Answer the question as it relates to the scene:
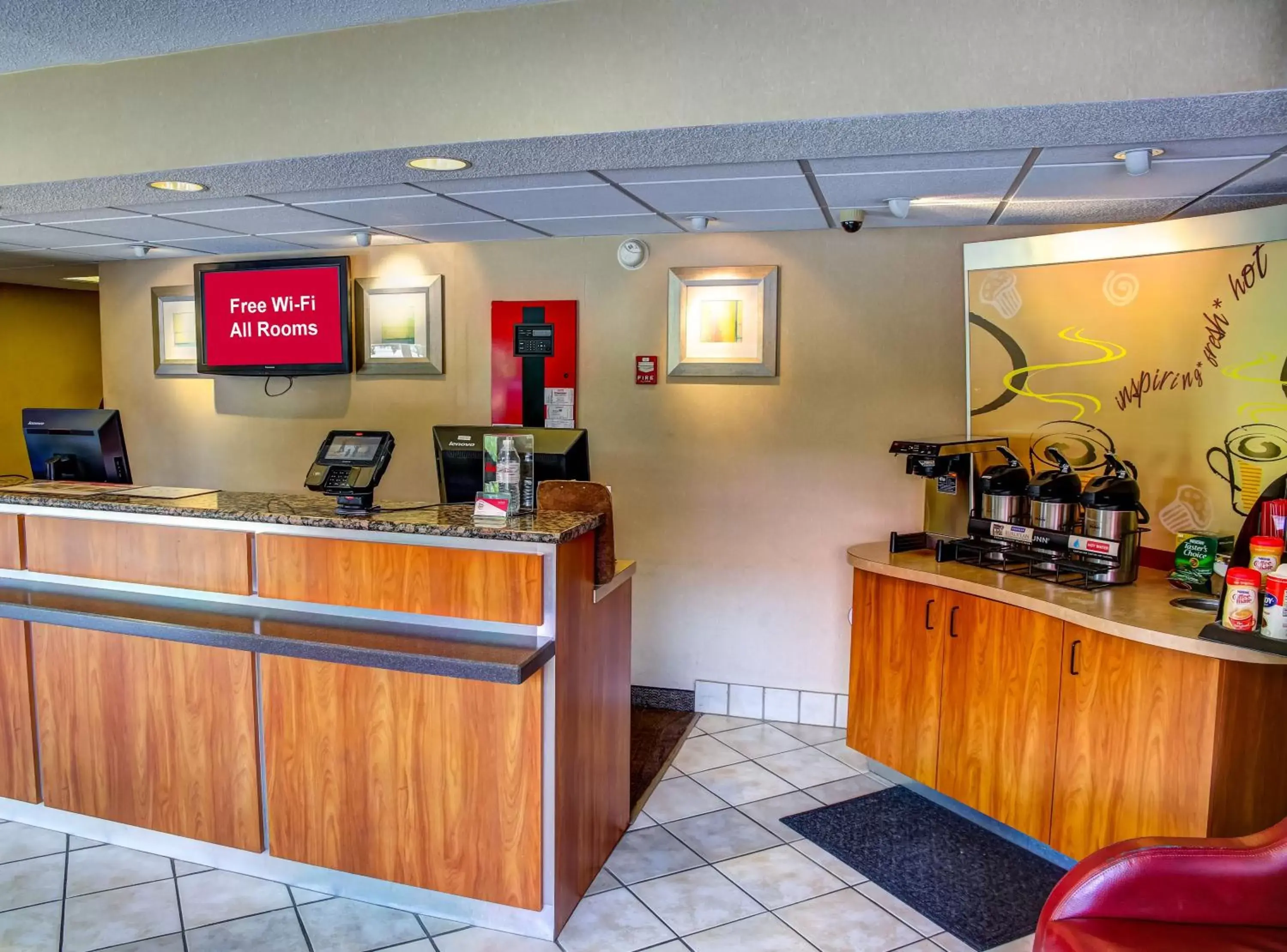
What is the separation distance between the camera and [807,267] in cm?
418

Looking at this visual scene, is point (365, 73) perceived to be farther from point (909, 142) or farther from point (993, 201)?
point (993, 201)

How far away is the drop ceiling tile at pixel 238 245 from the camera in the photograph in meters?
4.66

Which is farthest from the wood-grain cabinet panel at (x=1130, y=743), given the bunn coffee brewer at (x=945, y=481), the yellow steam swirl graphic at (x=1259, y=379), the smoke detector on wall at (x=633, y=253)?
the smoke detector on wall at (x=633, y=253)

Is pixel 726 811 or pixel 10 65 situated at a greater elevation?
pixel 10 65

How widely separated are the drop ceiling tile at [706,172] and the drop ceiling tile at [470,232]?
1.15 m

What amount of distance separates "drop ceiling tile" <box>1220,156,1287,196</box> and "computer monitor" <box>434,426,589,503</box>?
8.17 ft

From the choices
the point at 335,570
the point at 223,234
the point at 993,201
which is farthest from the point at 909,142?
the point at 223,234

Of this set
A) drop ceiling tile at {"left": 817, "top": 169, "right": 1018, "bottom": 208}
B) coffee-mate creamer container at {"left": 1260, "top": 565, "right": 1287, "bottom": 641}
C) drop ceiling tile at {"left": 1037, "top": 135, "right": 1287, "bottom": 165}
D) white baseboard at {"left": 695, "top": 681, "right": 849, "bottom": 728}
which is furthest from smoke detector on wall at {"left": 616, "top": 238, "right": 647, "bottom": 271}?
coffee-mate creamer container at {"left": 1260, "top": 565, "right": 1287, "bottom": 641}

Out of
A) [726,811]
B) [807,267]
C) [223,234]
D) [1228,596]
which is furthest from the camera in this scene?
[223,234]

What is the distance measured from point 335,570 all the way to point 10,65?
2247mm

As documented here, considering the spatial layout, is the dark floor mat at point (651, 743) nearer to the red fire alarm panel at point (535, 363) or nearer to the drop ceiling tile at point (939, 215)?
the red fire alarm panel at point (535, 363)

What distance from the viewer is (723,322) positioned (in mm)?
4320

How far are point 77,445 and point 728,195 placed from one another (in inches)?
118

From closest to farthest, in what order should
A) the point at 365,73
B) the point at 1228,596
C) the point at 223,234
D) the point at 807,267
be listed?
the point at 1228,596, the point at 365,73, the point at 807,267, the point at 223,234
